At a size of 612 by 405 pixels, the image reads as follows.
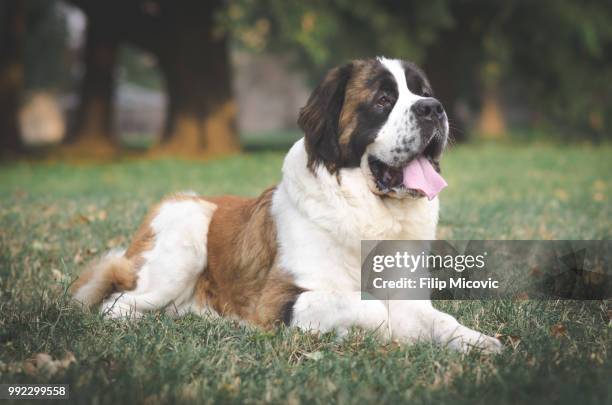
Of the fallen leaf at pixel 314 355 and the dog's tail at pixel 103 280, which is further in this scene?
the dog's tail at pixel 103 280

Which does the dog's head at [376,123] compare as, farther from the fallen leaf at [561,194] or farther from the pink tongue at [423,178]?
the fallen leaf at [561,194]

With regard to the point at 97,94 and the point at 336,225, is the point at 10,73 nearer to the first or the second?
the point at 97,94

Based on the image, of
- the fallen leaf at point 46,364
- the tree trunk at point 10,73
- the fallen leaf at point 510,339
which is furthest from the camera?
the tree trunk at point 10,73

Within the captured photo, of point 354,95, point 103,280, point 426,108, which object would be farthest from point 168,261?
point 426,108

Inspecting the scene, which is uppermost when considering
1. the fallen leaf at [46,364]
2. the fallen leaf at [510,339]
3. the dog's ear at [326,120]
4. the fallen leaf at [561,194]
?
the dog's ear at [326,120]

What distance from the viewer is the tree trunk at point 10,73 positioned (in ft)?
58.4

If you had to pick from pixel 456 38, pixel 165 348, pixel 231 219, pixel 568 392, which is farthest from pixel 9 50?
pixel 568 392

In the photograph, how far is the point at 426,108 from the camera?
3697 mm

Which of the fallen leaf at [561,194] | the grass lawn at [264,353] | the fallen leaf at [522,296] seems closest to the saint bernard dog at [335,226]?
the grass lawn at [264,353]

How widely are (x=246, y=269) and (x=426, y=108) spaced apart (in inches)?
56.1

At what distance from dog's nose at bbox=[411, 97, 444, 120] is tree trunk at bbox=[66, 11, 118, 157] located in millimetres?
15612

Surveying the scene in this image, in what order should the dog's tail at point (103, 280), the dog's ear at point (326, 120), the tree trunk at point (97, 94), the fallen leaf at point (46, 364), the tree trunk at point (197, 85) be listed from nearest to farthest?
the fallen leaf at point (46, 364), the dog's ear at point (326, 120), the dog's tail at point (103, 280), the tree trunk at point (197, 85), the tree trunk at point (97, 94)

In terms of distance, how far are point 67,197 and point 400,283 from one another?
21.7 ft

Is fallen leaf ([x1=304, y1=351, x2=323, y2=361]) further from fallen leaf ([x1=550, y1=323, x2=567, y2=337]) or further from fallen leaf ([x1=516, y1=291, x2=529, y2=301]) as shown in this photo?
fallen leaf ([x1=516, y1=291, x2=529, y2=301])
